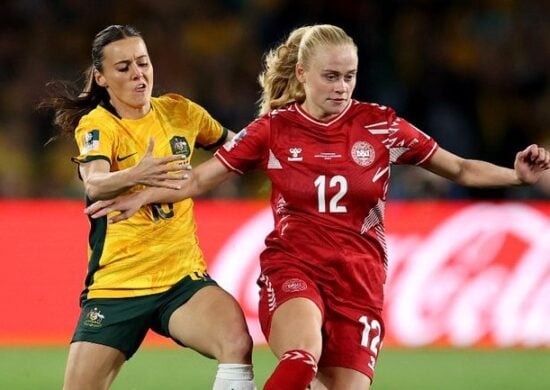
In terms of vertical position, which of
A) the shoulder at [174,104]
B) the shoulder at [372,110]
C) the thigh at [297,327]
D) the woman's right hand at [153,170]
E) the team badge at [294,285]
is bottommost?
the thigh at [297,327]

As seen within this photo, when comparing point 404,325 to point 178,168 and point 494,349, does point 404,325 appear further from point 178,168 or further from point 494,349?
point 178,168

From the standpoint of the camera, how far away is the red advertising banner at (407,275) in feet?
33.5

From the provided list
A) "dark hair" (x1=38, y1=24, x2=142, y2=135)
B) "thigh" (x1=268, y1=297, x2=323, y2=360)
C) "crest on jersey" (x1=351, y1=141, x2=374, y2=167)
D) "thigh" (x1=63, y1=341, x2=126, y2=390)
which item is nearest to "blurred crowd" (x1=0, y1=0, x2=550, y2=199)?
"dark hair" (x1=38, y1=24, x2=142, y2=135)

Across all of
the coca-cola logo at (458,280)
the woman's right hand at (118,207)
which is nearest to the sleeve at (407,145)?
the woman's right hand at (118,207)

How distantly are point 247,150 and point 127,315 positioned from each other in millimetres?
937

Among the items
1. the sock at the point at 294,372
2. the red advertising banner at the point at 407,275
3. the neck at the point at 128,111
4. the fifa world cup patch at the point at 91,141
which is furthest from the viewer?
the red advertising banner at the point at 407,275

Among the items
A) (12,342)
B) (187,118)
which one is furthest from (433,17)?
(187,118)

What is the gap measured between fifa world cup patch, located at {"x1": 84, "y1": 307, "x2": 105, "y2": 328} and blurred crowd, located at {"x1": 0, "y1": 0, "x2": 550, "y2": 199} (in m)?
5.94

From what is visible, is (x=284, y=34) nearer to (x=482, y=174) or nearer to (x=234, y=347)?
(x=482, y=174)

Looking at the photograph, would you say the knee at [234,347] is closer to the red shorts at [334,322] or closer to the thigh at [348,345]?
the red shorts at [334,322]

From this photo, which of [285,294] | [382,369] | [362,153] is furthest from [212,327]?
[382,369]

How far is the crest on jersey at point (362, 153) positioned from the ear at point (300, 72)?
40cm

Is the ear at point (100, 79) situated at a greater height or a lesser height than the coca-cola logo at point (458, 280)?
greater

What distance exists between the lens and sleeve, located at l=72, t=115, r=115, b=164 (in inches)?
221
